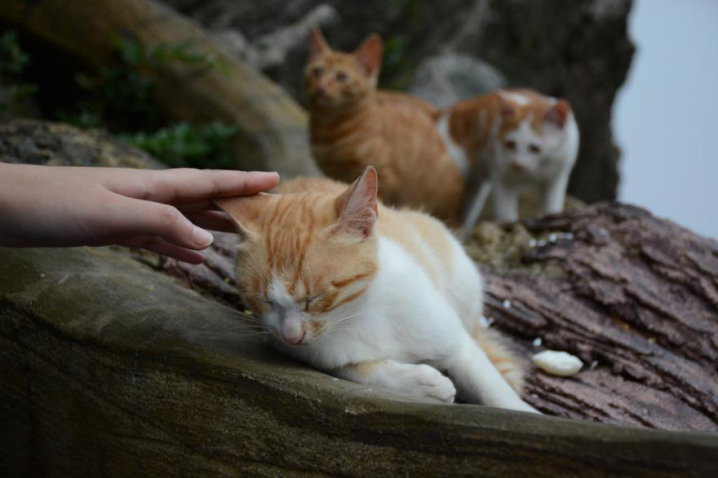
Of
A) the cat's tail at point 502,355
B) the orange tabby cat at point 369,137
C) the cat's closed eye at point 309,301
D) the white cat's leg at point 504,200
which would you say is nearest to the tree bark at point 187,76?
the orange tabby cat at point 369,137

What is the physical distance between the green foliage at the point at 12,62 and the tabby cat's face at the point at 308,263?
3.11 m

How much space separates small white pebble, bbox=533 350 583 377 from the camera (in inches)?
80.2

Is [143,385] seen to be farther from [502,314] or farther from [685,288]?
[685,288]

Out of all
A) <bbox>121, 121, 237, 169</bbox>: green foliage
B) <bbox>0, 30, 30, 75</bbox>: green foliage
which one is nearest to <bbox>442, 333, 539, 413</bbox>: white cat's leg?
<bbox>121, 121, 237, 169</bbox>: green foliage

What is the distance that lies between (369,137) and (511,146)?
0.76 meters

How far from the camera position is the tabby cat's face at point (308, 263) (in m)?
1.45

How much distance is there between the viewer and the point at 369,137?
3.62 meters

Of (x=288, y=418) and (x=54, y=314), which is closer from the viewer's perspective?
(x=288, y=418)

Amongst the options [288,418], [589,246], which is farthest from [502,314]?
[288,418]

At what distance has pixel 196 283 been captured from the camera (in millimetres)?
2199

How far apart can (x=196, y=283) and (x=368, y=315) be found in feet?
2.68

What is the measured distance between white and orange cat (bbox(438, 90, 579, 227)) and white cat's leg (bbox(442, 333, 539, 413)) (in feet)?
6.43

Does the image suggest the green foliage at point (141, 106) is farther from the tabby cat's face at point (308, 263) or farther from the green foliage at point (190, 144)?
the tabby cat's face at point (308, 263)

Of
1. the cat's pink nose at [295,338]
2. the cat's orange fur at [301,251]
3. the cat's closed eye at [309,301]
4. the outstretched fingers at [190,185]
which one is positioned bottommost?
the cat's pink nose at [295,338]
